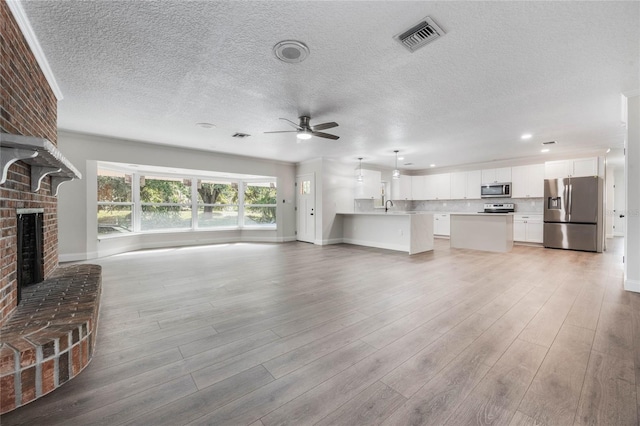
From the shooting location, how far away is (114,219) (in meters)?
6.05

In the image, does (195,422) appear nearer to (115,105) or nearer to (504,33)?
(504,33)

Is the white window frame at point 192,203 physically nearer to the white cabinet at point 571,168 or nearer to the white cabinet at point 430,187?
the white cabinet at point 430,187

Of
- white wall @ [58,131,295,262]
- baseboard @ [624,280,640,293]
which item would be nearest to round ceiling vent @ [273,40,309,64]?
baseboard @ [624,280,640,293]

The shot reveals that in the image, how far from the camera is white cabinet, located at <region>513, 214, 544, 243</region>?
7.06 metres

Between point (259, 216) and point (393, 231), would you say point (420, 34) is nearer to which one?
point (393, 231)

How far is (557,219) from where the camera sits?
6504 mm

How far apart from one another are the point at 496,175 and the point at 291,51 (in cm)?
775

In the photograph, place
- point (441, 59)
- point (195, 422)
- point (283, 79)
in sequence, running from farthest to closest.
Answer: point (283, 79) < point (441, 59) < point (195, 422)

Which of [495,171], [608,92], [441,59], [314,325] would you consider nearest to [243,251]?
[314,325]

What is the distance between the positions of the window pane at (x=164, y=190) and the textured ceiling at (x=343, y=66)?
1.96 metres

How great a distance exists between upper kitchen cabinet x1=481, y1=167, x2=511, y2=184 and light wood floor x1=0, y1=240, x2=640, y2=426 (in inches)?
180

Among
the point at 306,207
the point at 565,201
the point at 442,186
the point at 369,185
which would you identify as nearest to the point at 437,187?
the point at 442,186

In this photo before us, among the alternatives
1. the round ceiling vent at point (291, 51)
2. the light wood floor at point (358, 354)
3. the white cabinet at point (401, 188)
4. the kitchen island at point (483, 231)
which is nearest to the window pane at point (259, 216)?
the white cabinet at point (401, 188)

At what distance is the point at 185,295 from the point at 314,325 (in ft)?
5.68
